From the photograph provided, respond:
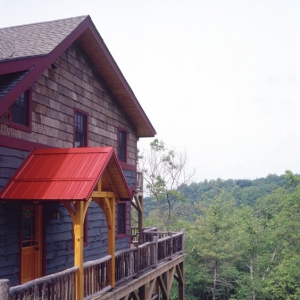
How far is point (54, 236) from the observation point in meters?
9.57

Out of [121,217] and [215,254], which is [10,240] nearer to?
[121,217]

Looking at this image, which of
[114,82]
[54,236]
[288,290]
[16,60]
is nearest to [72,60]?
[114,82]

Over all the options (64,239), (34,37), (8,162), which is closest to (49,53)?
(34,37)

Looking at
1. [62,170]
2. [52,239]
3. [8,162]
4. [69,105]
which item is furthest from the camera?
[69,105]

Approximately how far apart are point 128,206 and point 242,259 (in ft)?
76.2

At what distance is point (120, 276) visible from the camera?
30.3ft

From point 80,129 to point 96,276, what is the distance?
468 centimetres

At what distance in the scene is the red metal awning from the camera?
7.16m

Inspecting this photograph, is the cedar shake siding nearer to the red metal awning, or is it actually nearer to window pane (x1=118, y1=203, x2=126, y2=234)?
window pane (x1=118, y1=203, x2=126, y2=234)

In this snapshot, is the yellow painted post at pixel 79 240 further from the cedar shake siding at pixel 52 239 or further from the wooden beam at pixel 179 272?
the wooden beam at pixel 179 272

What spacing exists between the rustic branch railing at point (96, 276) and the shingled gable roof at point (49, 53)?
137 inches

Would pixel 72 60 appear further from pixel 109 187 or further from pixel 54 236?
pixel 54 236

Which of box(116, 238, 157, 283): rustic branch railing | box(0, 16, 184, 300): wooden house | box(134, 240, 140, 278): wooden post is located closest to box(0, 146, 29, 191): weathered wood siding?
box(0, 16, 184, 300): wooden house

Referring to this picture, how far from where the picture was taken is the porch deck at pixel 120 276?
20.2 feet
